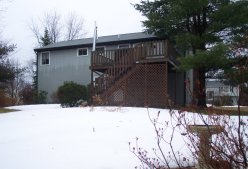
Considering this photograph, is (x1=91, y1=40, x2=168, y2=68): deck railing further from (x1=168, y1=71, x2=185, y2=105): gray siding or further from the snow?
the snow

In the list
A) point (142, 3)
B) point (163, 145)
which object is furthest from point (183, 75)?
point (163, 145)

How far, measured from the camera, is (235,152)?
377 centimetres

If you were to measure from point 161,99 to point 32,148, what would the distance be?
415 inches

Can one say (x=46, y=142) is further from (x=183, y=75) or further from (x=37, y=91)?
(x=37, y=91)

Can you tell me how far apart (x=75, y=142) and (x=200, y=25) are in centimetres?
1381

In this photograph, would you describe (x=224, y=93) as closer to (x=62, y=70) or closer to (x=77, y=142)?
(x=77, y=142)

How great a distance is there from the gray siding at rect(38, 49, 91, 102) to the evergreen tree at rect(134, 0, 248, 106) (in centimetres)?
936

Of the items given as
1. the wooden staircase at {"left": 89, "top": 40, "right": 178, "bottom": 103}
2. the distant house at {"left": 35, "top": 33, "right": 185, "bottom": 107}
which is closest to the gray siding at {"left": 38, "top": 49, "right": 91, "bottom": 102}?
the distant house at {"left": 35, "top": 33, "right": 185, "bottom": 107}

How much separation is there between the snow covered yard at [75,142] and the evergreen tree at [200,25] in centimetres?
731

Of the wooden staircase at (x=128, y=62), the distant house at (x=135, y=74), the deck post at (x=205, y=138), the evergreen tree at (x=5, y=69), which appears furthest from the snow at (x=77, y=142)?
the evergreen tree at (x=5, y=69)

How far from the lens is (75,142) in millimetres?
7223

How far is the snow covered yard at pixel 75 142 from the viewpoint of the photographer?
6.08 meters

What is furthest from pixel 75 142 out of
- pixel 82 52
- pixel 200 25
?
pixel 82 52

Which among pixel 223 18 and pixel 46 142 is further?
pixel 223 18
